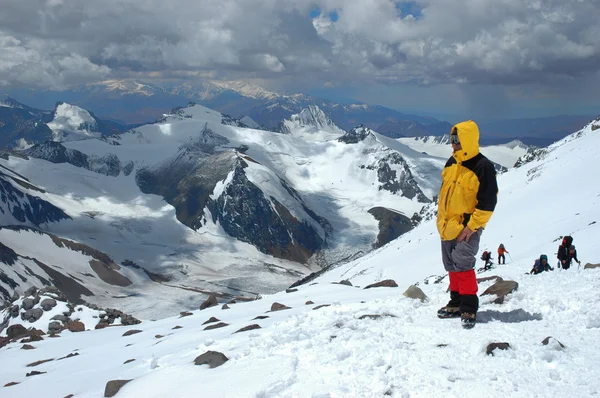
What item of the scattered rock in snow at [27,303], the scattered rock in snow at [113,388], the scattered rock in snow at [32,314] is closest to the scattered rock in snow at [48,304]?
the scattered rock in snow at [32,314]

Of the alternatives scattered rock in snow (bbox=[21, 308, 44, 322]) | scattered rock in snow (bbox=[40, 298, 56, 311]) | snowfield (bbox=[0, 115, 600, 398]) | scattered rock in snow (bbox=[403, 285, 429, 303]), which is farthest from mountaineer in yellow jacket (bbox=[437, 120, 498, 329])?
scattered rock in snow (bbox=[40, 298, 56, 311])

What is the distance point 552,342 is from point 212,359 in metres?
5.90

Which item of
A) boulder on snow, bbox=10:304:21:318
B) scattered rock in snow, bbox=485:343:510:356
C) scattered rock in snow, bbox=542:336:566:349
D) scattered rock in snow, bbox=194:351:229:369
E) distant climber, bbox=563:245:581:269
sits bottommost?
boulder on snow, bbox=10:304:21:318

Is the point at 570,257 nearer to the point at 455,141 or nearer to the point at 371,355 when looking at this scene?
the point at 455,141

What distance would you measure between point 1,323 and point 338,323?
38604 millimetres

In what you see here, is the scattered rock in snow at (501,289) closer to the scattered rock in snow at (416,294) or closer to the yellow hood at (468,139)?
the scattered rock in snow at (416,294)

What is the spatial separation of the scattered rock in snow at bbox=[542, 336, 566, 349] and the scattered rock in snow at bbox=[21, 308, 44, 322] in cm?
3490

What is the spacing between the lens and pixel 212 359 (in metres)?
8.98

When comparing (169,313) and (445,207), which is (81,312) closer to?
(445,207)

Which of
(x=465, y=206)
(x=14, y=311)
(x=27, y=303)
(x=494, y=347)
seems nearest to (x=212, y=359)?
(x=494, y=347)

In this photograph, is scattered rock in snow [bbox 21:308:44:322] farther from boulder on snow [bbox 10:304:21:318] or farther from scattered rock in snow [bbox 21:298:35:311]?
boulder on snow [bbox 10:304:21:318]

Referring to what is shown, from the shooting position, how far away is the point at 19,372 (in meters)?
14.7

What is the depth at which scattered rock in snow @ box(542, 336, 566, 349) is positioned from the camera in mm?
7602

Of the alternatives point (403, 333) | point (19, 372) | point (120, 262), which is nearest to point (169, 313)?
point (120, 262)
